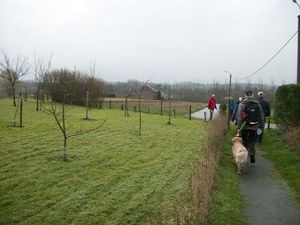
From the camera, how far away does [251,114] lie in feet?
22.6

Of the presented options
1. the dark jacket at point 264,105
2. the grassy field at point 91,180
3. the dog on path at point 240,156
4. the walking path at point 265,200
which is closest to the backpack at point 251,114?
the dog on path at point 240,156

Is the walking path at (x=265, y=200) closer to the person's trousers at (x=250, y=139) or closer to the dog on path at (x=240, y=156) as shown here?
the dog on path at (x=240, y=156)

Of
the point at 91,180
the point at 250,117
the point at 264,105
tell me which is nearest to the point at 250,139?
the point at 250,117

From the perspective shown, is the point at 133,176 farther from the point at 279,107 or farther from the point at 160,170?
the point at 279,107

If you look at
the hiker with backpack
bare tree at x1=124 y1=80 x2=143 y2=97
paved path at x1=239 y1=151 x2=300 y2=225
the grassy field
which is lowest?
paved path at x1=239 y1=151 x2=300 y2=225

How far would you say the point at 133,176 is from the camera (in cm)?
580

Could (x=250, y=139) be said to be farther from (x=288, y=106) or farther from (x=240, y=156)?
(x=288, y=106)

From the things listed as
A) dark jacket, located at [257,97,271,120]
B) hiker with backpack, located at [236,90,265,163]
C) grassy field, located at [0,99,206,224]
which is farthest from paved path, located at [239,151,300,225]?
dark jacket, located at [257,97,271,120]

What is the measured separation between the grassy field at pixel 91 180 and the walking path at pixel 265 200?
1196mm

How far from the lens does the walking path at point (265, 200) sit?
13.5 feet

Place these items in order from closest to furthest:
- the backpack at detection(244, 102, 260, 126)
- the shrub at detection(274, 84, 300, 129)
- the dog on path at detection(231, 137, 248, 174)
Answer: the dog on path at detection(231, 137, 248, 174) < the backpack at detection(244, 102, 260, 126) < the shrub at detection(274, 84, 300, 129)

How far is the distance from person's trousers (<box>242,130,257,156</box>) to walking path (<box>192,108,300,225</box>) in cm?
59

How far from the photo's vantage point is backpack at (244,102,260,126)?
6.89 meters

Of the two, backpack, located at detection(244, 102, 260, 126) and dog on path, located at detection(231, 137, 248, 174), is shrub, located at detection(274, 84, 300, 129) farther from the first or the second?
dog on path, located at detection(231, 137, 248, 174)
